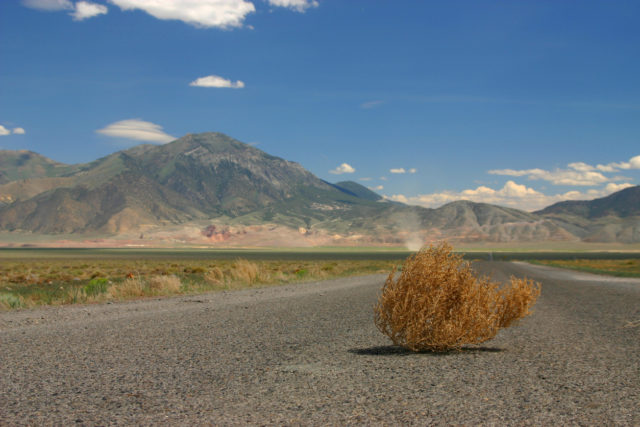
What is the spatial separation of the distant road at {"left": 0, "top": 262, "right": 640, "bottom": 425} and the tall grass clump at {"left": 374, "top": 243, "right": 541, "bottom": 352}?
0.29 metres

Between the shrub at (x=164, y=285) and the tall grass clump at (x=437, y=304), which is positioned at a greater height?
the tall grass clump at (x=437, y=304)

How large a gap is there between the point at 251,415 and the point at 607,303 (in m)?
15.8

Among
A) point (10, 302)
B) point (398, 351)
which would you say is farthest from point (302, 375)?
point (10, 302)

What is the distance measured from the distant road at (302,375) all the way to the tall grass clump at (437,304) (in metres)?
0.29

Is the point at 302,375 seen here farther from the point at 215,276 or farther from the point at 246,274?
the point at 215,276

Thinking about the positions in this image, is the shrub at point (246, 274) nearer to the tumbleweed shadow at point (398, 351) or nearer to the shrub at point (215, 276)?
the shrub at point (215, 276)

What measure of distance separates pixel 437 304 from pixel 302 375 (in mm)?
2141

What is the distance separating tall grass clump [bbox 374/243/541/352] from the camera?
8031 mm

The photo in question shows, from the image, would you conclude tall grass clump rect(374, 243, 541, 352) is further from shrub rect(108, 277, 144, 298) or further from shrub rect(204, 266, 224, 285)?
shrub rect(204, 266, 224, 285)

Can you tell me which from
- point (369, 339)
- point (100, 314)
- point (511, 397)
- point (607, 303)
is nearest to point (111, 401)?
point (511, 397)

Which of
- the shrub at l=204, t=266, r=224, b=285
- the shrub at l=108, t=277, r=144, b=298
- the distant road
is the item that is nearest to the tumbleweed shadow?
the distant road

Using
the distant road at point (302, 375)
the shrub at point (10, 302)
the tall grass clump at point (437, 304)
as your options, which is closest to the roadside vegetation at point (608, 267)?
the distant road at point (302, 375)

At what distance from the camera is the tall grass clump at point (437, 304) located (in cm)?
803

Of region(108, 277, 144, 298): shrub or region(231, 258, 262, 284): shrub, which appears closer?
region(108, 277, 144, 298): shrub
